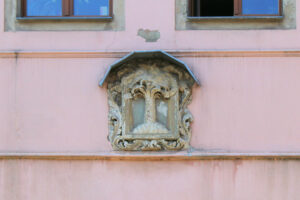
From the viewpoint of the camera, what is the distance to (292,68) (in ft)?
23.1

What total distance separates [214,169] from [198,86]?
1.06m

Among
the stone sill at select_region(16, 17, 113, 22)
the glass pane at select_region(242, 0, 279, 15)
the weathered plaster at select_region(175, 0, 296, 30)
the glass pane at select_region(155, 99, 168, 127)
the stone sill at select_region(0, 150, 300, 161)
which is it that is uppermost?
the glass pane at select_region(242, 0, 279, 15)

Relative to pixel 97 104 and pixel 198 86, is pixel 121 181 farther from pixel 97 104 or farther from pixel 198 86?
pixel 198 86

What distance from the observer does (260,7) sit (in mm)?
7336

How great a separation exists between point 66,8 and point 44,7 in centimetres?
31

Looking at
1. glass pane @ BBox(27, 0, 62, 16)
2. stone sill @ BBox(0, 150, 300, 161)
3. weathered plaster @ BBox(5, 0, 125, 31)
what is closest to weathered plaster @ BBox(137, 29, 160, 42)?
weathered plaster @ BBox(5, 0, 125, 31)

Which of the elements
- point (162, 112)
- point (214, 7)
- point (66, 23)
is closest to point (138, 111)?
point (162, 112)

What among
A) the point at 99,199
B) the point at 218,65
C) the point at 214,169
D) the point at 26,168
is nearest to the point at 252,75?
the point at 218,65

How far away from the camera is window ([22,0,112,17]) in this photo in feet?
24.2

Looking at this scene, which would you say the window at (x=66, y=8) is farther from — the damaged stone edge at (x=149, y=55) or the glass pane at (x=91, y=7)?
the damaged stone edge at (x=149, y=55)

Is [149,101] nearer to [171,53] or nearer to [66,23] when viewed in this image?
[171,53]

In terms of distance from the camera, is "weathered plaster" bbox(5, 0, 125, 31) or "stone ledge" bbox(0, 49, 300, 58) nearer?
"stone ledge" bbox(0, 49, 300, 58)

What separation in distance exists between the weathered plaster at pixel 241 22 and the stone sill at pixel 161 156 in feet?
5.31

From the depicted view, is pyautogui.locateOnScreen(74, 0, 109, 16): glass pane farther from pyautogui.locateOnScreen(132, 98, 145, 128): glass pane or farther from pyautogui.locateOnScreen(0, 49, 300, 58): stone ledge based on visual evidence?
pyautogui.locateOnScreen(132, 98, 145, 128): glass pane
